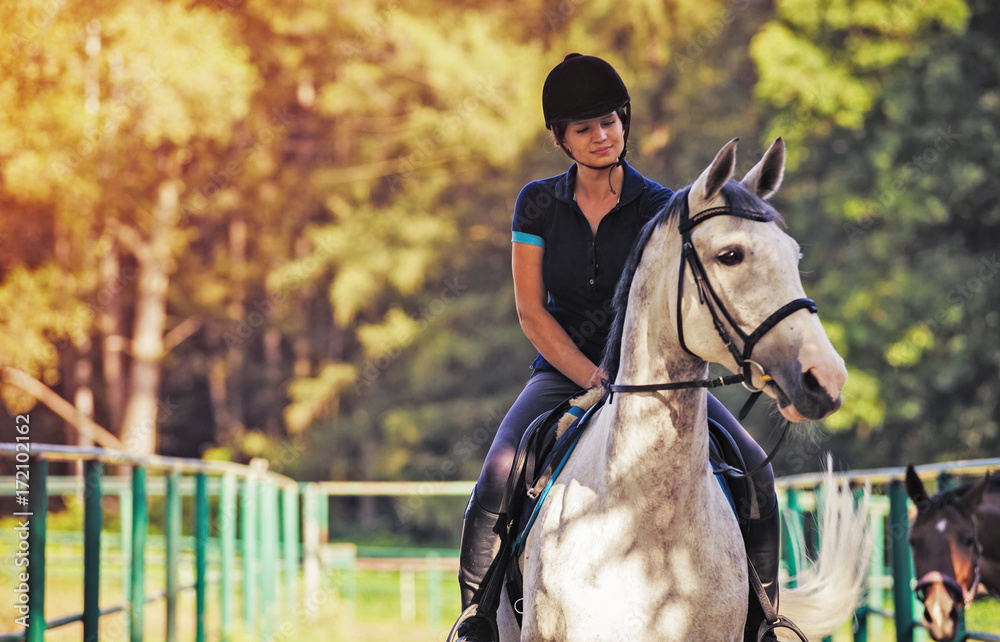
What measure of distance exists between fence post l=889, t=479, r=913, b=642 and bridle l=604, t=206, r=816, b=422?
3398 millimetres

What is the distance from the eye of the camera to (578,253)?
3.28 meters

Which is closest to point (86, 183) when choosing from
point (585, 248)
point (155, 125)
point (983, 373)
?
point (155, 125)

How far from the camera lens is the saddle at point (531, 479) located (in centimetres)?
315

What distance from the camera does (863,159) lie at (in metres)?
17.2

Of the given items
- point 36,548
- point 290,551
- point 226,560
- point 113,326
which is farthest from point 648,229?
point 113,326

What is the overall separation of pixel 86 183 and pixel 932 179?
16080 millimetres

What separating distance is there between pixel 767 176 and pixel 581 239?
2.54 feet

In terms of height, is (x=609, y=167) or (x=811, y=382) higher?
(x=609, y=167)

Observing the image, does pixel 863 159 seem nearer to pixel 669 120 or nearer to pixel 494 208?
pixel 669 120

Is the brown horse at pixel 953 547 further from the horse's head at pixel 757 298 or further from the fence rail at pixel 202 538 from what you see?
the horse's head at pixel 757 298

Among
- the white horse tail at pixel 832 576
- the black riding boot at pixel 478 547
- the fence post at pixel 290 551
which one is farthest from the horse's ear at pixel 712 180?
the fence post at pixel 290 551

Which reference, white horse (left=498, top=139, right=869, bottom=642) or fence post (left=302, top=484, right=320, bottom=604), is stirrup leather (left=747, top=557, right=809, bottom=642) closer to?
white horse (left=498, top=139, right=869, bottom=642)

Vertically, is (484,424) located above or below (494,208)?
below

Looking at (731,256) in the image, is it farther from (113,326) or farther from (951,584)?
(113,326)
